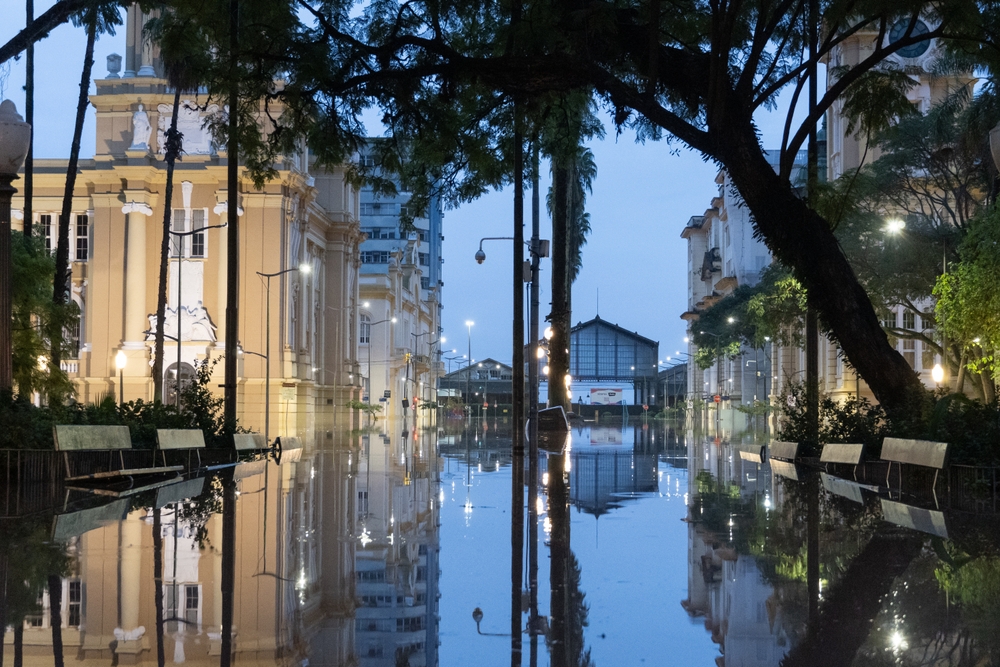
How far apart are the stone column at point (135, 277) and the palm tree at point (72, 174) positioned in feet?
82.3

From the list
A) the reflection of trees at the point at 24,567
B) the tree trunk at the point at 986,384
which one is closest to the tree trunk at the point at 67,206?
the reflection of trees at the point at 24,567

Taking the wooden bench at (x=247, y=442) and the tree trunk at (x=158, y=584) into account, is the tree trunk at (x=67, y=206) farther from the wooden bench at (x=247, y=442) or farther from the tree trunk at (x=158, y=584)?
the tree trunk at (x=158, y=584)

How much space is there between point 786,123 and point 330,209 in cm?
6201

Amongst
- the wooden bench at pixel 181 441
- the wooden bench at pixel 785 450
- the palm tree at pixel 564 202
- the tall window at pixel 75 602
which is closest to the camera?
the tall window at pixel 75 602

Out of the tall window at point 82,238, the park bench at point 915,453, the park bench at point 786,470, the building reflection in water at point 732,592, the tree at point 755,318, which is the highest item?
the tall window at point 82,238

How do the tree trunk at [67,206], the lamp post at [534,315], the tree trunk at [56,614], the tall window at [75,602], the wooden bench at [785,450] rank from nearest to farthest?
the tree trunk at [56,614]
the tall window at [75,602]
the wooden bench at [785,450]
the lamp post at [534,315]
the tree trunk at [67,206]

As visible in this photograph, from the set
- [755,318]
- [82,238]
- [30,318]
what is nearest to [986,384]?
[755,318]

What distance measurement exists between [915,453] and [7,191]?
43.9 feet

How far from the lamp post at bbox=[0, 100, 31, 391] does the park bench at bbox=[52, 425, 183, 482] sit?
1199mm

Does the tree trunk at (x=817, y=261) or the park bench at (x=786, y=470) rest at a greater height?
the tree trunk at (x=817, y=261)

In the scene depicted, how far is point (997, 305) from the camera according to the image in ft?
105

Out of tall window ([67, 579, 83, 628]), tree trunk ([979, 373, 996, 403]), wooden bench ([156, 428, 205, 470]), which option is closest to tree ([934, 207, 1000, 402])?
tree trunk ([979, 373, 996, 403])

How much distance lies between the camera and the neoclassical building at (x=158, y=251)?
61750mm

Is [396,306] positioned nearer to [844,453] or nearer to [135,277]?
[135,277]
